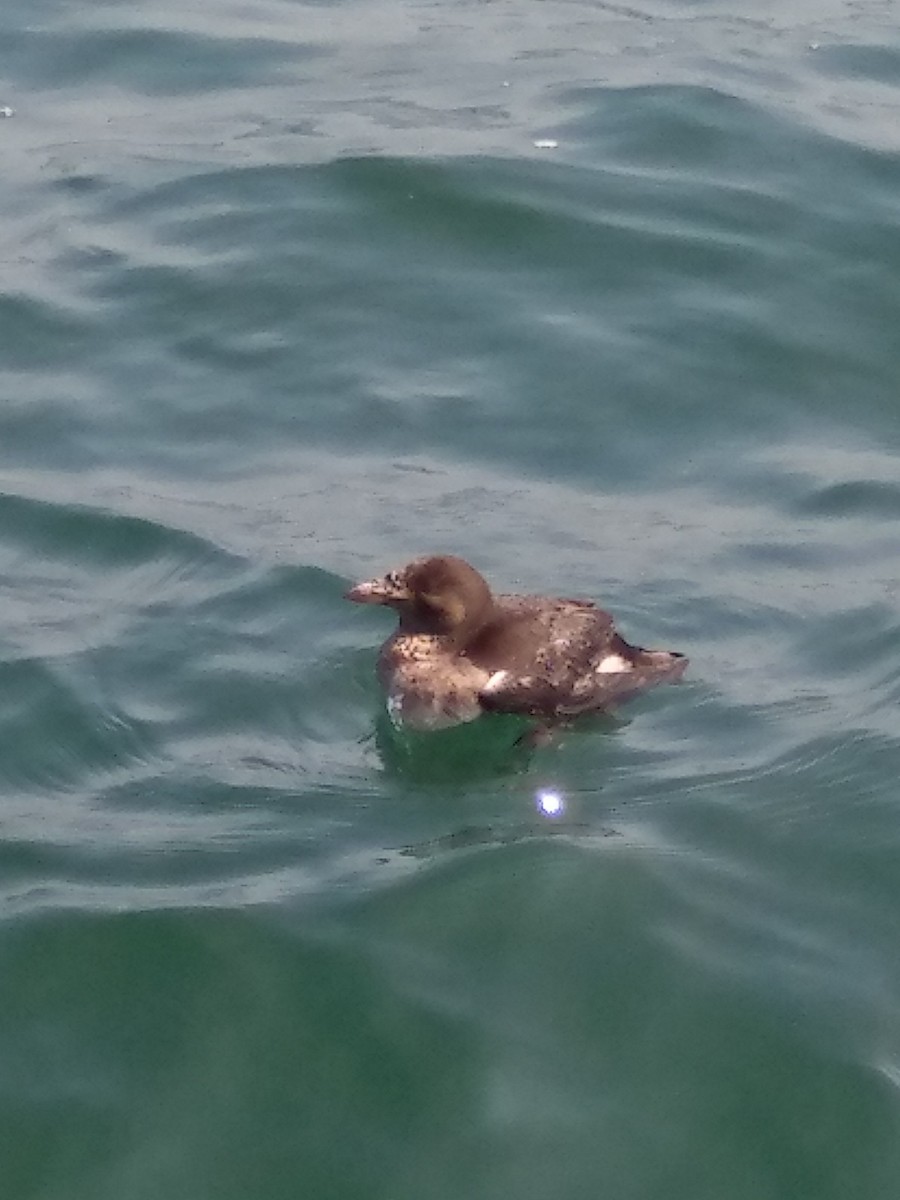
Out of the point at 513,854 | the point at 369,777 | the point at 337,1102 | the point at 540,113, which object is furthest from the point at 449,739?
the point at 540,113

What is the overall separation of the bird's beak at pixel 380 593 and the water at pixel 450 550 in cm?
42

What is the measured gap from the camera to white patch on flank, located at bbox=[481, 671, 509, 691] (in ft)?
32.9

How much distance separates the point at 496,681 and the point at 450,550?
5.04 feet

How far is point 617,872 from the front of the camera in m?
8.49

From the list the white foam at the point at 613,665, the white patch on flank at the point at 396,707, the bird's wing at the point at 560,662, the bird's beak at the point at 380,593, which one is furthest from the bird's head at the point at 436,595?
the white foam at the point at 613,665

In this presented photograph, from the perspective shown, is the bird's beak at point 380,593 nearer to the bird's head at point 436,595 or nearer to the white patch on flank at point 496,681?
the bird's head at point 436,595

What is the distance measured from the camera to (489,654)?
399 inches

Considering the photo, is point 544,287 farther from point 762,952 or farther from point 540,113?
point 762,952

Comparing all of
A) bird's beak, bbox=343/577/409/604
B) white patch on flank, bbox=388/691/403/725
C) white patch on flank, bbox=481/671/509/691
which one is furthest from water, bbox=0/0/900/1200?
bird's beak, bbox=343/577/409/604

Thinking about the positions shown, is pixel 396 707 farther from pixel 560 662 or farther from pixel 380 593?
pixel 560 662

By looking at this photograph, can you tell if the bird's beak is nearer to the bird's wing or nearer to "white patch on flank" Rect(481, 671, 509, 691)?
the bird's wing

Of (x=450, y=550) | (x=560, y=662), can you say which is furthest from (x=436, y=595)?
(x=450, y=550)

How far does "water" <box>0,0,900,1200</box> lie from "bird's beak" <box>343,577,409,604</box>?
16.6 inches

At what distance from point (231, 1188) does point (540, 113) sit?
36.8ft
